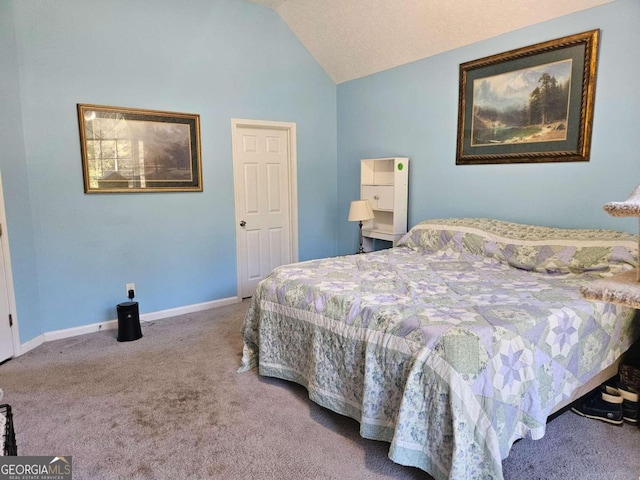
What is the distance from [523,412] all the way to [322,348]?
99 centimetres

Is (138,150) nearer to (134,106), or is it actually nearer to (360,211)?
(134,106)

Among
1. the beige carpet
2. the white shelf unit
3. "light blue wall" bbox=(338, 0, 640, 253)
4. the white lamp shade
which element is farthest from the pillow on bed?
the beige carpet

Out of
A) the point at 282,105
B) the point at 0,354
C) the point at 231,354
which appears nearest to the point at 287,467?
the point at 231,354

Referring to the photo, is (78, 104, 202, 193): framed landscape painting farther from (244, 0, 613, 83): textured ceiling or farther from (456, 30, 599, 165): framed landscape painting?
(456, 30, 599, 165): framed landscape painting

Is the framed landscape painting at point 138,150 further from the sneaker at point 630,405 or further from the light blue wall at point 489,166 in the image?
the sneaker at point 630,405

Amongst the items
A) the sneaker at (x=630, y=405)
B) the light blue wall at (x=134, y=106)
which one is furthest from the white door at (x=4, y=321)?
the sneaker at (x=630, y=405)

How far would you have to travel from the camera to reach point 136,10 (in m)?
3.50

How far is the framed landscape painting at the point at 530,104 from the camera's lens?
9.30 ft

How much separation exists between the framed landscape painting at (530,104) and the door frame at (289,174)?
1876 millimetres

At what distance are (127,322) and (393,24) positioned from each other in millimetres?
3495

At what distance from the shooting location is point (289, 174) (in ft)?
15.6

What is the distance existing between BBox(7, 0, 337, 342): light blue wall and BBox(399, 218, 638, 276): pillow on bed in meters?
2.04

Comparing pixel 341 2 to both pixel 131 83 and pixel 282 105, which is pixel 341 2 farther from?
pixel 131 83

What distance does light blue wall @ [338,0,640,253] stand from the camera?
105 inches
